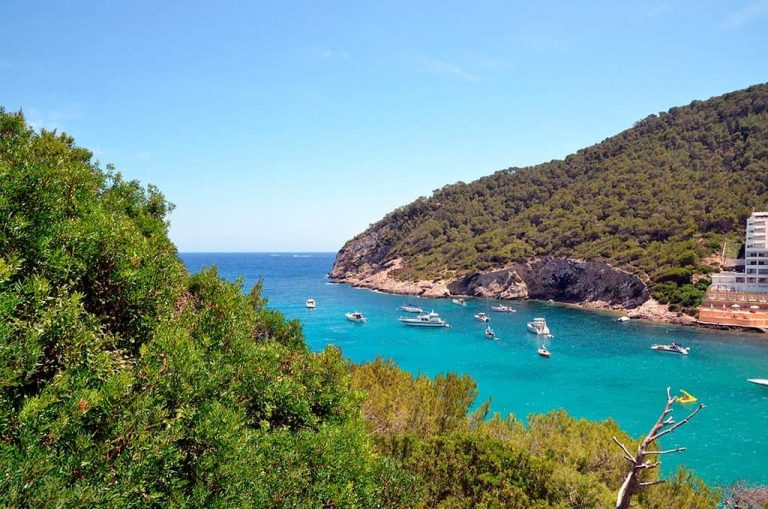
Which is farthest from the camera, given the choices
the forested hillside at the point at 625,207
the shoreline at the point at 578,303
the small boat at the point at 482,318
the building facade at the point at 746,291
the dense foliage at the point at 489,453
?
the forested hillside at the point at 625,207

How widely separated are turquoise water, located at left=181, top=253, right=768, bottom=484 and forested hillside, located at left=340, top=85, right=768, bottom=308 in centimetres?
1358

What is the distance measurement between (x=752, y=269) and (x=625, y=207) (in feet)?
85.9

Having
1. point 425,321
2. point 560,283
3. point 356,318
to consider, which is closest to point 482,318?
point 425,321

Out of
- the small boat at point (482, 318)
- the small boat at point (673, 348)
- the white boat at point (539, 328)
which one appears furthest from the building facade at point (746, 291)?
the small boat at point (482, 318)

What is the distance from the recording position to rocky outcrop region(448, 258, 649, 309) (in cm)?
6381

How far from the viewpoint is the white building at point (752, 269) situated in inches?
2114

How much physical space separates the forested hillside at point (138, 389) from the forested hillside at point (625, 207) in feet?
202

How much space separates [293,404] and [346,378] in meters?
1.65

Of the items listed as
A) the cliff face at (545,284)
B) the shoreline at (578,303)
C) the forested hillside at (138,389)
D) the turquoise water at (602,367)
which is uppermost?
the forested hillside at (138,389)

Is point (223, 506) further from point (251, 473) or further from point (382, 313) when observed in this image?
point (382, 313)

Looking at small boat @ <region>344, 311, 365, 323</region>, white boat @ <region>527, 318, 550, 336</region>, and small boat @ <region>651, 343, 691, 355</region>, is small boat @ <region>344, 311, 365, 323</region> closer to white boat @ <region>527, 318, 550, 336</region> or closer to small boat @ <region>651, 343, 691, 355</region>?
white boat @ <region>527, 318, 550, 336</region>

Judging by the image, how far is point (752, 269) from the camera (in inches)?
2180

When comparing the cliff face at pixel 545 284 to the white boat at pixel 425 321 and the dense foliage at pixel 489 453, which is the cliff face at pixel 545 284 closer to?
the white boat at pixel 425 321

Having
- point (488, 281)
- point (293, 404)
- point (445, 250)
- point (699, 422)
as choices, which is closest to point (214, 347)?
point (293, 404)
